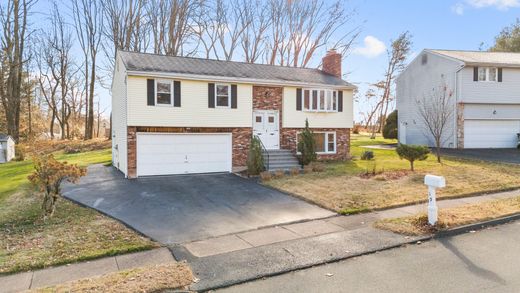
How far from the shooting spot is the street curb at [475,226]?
6.92m

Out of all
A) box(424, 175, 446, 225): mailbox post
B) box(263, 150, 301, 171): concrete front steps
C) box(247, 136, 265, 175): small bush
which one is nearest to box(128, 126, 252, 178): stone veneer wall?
box(263, 150, 301, 171): concrete front steps

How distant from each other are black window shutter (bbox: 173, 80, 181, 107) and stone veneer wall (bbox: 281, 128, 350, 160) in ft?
18.7

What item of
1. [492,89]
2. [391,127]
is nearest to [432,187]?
[492,89]

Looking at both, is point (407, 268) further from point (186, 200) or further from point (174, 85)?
point (174, 85)

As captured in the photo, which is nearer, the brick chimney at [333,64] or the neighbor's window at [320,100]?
the neighbor's window at [320,100]

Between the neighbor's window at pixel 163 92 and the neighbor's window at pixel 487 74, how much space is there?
66.9 feet

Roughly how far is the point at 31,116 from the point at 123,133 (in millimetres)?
27096

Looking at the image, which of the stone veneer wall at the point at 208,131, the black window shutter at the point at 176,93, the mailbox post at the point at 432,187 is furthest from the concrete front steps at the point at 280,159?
the mailbox post at the point at 432,187

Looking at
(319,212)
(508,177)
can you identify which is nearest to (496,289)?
(319,212)

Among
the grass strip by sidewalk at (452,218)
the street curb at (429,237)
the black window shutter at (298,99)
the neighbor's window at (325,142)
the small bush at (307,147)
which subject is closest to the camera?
the street curb at (429,237)

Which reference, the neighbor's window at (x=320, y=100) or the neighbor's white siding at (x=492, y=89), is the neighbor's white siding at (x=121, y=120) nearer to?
the neighbor's window at (x=320, y=100)

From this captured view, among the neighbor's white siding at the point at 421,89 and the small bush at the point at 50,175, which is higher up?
the neighbor's white siding at the point at 421,89

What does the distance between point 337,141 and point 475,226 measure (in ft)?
39.4

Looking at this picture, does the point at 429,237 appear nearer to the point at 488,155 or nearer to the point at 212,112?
the point at 212,112
